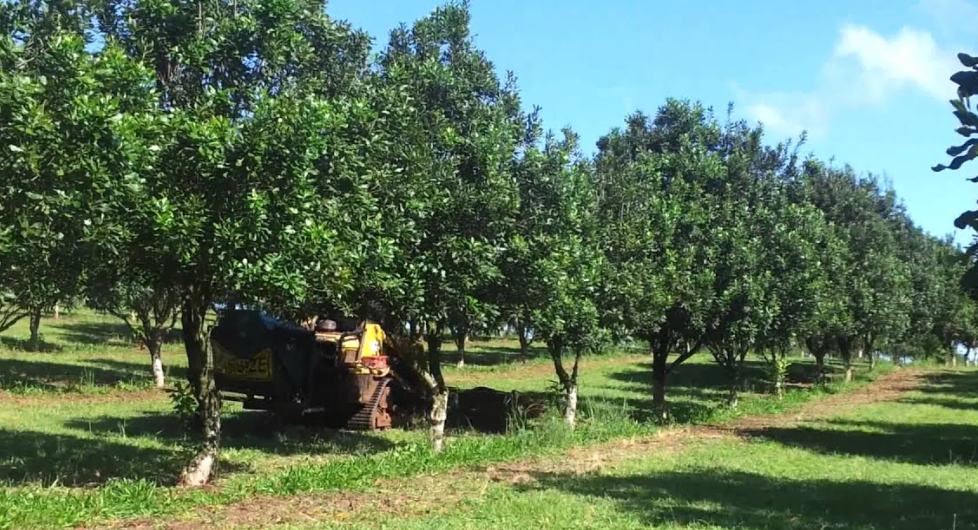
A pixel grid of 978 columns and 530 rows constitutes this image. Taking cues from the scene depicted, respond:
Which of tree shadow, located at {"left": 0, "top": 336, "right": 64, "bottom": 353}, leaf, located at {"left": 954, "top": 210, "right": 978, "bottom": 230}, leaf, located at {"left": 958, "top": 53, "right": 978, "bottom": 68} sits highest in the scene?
leaf, located at {"left": 958, "top": 53, "right": 978, "bottom": 68}

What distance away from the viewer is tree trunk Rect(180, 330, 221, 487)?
11.9 metres

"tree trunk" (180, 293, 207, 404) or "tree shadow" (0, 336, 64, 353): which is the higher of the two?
"tree trunk" (180, 293, 207, 404)

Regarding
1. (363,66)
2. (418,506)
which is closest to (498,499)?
(418,506)

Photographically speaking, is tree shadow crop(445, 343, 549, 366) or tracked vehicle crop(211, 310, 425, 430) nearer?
tracked vehicle crop(211, 310, 425, 430)

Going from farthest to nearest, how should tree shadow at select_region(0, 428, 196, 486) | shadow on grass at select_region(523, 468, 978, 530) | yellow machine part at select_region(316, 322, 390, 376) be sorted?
yellow machine part at select_region(316, 322, 390, 376)
tree shadow at select_region(0, 428, 196, 486)
shadow on grass at select_region(523, 468, 978, 530)

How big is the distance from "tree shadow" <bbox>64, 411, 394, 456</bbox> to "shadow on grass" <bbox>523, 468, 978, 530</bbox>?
6.38 metres

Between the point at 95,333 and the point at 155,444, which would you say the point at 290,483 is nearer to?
the point at 155,444

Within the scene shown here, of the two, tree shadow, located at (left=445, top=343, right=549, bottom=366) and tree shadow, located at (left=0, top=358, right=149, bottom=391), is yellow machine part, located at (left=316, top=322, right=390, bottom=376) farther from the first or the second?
tree shadow, located at (left=445, top=343, right=549, bottom=366)

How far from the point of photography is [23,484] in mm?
11836

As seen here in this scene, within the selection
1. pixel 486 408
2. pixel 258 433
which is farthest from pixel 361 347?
pixel 486 408

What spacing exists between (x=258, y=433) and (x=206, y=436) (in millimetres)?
7075

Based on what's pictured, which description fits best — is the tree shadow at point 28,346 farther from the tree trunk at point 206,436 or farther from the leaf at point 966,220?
the leaf at point 966,220

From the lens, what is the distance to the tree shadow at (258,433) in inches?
685

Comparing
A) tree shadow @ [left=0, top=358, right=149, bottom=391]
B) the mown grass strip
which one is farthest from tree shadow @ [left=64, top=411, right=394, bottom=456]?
tree shadow @ [left=0, top=358, right=149, bottom=391]
